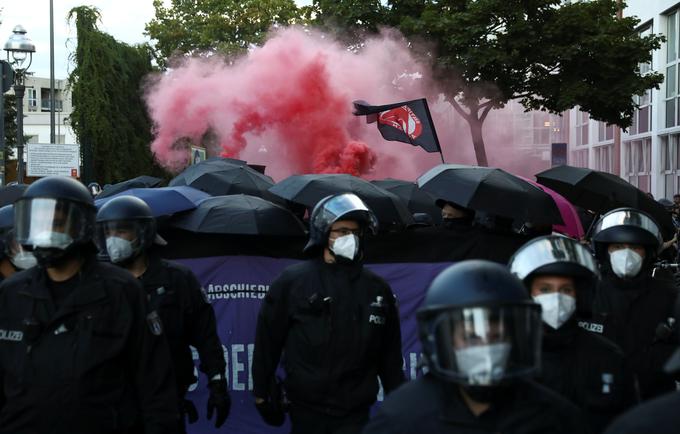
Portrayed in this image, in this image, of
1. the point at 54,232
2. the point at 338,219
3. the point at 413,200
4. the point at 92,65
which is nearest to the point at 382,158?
the point at 92,65

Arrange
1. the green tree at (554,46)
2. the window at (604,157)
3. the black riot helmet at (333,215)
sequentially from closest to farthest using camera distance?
the black riot helmet at (333,215)
the green tree at (554,46)
the window at (604,157)

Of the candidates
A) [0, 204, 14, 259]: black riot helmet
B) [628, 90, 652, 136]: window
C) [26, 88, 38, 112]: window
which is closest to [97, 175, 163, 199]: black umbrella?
[0, 204, 14, 259]: black riot helmet

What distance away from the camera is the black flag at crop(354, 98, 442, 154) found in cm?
1164

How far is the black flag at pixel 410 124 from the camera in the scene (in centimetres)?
1164

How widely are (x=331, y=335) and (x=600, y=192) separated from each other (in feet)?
16.6

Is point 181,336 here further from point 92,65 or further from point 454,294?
point 92,65

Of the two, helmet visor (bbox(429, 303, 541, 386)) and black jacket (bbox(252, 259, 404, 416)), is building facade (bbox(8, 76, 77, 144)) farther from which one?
helmet visor (bbox(429, 303, 541, 386))

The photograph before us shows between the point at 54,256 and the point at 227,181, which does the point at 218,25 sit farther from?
the point at 54,256

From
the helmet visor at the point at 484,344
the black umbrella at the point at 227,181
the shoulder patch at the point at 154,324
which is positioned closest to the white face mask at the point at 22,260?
the shoulder patch at the point at 154,324

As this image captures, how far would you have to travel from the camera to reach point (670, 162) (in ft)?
97.6

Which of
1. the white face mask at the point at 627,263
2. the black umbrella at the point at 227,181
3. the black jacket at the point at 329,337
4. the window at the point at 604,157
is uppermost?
the window at the point at 604,157

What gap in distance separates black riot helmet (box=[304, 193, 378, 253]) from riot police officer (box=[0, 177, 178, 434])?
1.48m

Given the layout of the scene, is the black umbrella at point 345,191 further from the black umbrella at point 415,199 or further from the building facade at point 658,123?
the building facade at point 658,123

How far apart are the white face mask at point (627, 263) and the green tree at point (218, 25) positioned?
35863mm
